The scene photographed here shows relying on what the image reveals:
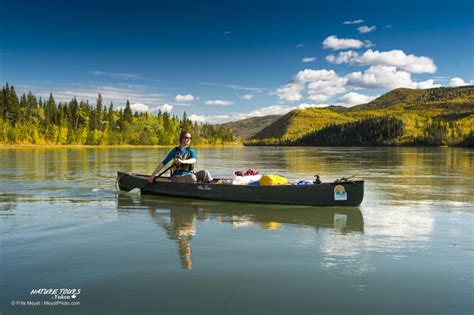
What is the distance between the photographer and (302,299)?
22.3 feet

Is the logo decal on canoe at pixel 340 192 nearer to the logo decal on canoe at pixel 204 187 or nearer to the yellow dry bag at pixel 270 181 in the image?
the yellow dry bag at pixel 270 181

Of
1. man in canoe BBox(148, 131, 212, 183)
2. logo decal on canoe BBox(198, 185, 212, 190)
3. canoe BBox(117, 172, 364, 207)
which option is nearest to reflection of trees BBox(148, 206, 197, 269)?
logo decal on canoe BBox(198, 185, 212, 190)

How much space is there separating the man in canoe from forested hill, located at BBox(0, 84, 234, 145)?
104 m

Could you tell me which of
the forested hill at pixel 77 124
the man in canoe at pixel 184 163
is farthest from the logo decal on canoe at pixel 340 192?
the forested hill at pixel 77 124

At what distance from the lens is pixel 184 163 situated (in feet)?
57.0

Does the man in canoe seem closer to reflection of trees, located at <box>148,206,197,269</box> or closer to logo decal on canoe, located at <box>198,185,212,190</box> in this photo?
logo decal on canoe, located at <box>198,185,212,190</box>

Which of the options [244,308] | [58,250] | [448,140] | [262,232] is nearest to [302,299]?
[244,308]

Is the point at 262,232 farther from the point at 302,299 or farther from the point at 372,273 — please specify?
the point at 302,299

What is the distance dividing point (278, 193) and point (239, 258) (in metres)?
6.91

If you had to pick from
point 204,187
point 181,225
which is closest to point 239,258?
point 181,225

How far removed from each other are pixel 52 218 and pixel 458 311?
1179 cm

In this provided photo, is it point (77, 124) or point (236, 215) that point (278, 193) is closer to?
point (236, 215)

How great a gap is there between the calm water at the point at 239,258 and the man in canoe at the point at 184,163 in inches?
62.0

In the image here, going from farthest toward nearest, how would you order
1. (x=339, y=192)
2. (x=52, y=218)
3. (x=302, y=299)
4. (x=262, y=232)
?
(x=339, y=192) < (x=52, y=218) < (x=262, y=232) < (x=302, y=299)
